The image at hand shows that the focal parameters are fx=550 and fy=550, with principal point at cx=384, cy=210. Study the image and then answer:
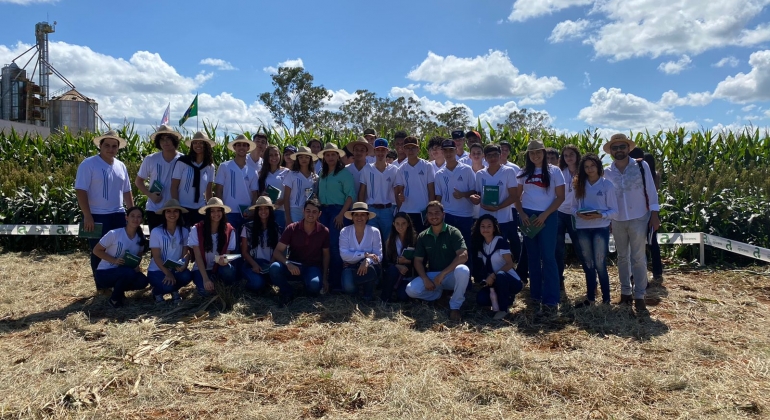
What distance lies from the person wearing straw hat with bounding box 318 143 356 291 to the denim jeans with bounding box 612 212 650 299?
2.86m

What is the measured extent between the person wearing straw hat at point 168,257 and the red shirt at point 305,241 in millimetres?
1102

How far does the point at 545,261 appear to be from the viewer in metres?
5.48

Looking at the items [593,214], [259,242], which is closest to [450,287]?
[593,214]

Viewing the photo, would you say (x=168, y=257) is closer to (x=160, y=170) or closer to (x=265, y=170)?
(x=160, y=170)

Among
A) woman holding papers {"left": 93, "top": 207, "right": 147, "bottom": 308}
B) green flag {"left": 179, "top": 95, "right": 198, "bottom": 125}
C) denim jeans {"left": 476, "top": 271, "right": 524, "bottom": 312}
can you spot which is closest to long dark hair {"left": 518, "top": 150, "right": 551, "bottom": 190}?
denim jeans {"left": 476, "top": 271, "right": 524, "bottom": 312}

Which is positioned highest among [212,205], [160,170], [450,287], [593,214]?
[160,170]

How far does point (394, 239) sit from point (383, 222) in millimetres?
426

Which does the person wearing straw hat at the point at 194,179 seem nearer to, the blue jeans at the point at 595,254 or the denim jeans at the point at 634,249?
the blue jeans at the point at 595,254

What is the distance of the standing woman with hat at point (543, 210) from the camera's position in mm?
5406

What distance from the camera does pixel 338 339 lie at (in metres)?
4.64

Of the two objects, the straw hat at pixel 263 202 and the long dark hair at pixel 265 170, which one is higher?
the long dark hair at pixel 265 170

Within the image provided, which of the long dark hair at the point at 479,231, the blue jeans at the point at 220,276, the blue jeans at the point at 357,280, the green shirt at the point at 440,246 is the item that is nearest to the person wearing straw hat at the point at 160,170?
the blue jeans at the point at 220,276

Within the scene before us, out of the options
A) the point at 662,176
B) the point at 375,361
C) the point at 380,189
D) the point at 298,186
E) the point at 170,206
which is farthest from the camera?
the point at 662,176

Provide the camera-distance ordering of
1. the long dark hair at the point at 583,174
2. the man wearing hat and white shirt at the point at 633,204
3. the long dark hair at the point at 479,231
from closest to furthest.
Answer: the man wearing hat and white shirt at the point at 633,204, the long dark hair at the point at 583,174, the long dark hair at the point at 479,231
